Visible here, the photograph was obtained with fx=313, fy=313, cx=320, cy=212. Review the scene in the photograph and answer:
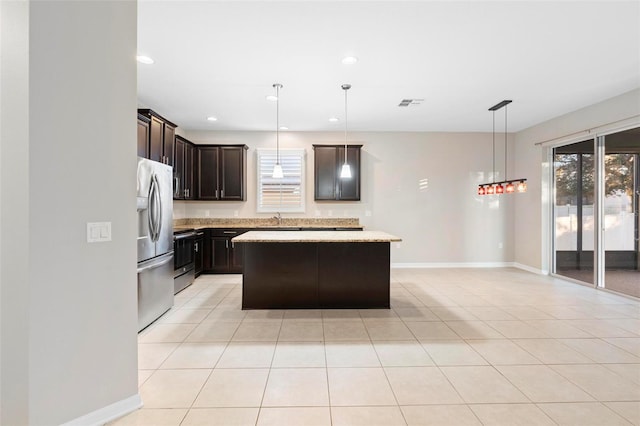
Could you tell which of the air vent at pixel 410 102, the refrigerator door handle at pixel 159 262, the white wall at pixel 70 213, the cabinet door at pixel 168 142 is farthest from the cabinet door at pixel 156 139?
the air vent at pixel 410 102

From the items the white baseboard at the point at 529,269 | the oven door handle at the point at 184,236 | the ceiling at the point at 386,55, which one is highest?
the ceiling at the point at 386,55

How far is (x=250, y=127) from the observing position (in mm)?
6141

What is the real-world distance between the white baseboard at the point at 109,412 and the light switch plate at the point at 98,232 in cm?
101

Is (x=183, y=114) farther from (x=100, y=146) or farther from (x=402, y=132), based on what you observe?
(x=402, y=132)

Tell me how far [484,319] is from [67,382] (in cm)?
374

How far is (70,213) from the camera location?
174cm

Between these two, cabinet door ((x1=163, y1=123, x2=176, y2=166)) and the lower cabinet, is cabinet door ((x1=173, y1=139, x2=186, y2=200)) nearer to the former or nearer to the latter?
cabinet door ((x1=163, y1=123, x2=176, y2=166))

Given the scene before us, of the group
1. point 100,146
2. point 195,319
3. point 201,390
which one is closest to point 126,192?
point 100,146

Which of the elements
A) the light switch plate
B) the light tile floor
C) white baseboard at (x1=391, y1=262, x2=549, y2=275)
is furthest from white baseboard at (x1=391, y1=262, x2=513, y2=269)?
the light switch plate

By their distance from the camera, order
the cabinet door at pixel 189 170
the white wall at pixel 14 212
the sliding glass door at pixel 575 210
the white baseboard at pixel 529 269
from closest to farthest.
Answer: the white wall at pixel 14 212
the sliding glass door at pixel 575 210
the cabinet door at pixel 189 170
the white baseboard at pixel 529 269

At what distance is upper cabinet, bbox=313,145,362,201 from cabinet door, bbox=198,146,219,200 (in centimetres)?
195

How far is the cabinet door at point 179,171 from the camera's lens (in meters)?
5.17

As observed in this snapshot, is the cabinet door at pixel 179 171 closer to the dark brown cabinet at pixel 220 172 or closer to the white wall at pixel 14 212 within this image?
the dark brown cabinet at pixel 220 172

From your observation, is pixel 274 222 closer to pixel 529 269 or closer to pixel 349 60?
pixel 349 60
